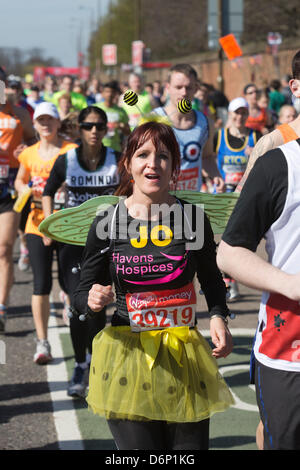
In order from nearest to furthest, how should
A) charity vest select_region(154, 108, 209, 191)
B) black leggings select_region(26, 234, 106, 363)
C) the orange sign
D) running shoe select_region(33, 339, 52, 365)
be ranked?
black leggings select_region(26, 234, 106, 363), charity vest select_region(154, 108, 209, 191), running shoe select_region(33, 339, 52, 365), the orange sign

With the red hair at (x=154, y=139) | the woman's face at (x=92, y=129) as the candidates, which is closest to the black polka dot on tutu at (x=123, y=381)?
the red hair at (x=154, y=139)

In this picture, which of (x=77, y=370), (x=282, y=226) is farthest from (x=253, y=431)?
(x=282, y=226)

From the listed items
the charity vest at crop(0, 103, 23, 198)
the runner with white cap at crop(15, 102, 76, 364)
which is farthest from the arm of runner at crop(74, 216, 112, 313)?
the charity vest at crop(0, 103, 23, 198)

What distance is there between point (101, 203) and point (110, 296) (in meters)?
0.51

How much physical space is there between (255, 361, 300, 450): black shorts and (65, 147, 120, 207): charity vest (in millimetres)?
3138

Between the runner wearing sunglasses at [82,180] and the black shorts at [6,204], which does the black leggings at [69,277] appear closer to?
the runner wearing sunglasses at [82,180]

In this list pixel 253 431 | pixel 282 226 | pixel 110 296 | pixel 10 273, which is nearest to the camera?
pixel 282 226

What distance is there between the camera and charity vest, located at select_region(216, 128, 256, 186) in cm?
866

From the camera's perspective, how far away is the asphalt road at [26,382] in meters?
4.82

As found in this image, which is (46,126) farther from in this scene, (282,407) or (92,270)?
(282,407)

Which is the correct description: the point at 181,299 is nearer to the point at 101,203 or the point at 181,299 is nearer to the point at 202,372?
the point at 202,372

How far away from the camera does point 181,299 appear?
127 inches

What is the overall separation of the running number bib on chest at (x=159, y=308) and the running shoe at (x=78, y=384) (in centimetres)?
245

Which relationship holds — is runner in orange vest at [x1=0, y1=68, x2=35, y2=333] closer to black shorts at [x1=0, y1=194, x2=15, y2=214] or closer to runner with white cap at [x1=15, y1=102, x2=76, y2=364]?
black shorts at [x1=0, y1=194, x2=15, y2=214]
